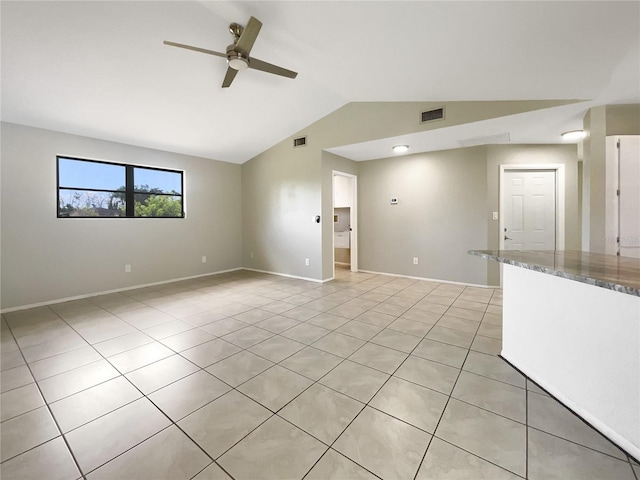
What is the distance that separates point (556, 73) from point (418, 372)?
2880 millimetres

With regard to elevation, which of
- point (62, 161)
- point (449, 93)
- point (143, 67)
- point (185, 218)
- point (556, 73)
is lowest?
point (185, 218)

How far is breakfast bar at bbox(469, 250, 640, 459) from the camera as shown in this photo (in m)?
1.35

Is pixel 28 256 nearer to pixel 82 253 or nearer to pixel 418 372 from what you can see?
pixel 82 253

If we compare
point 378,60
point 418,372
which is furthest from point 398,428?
Result: point 378,60

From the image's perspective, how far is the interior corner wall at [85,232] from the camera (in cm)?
355

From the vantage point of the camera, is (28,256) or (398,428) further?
(28,256)

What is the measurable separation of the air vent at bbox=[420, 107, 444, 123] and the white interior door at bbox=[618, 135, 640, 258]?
183cm

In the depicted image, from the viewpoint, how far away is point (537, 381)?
1918mm

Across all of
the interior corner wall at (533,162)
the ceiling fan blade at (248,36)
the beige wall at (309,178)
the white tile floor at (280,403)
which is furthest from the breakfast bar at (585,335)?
the ceiling fan blade at (248,36)

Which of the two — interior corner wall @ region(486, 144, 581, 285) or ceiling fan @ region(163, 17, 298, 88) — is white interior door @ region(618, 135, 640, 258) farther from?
ceiling fan @ region(163, 17, 298, 88)

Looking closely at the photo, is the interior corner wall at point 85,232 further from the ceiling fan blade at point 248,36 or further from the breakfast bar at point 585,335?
the breakfast bar at point 585,335

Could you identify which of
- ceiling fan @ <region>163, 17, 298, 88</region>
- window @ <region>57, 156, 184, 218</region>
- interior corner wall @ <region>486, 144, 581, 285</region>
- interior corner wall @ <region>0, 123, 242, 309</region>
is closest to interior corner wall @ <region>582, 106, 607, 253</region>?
interior corner wall @ <region>486, 144, 581, 285</region>

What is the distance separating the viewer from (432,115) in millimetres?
3631

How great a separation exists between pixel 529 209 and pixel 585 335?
3.61 metres
